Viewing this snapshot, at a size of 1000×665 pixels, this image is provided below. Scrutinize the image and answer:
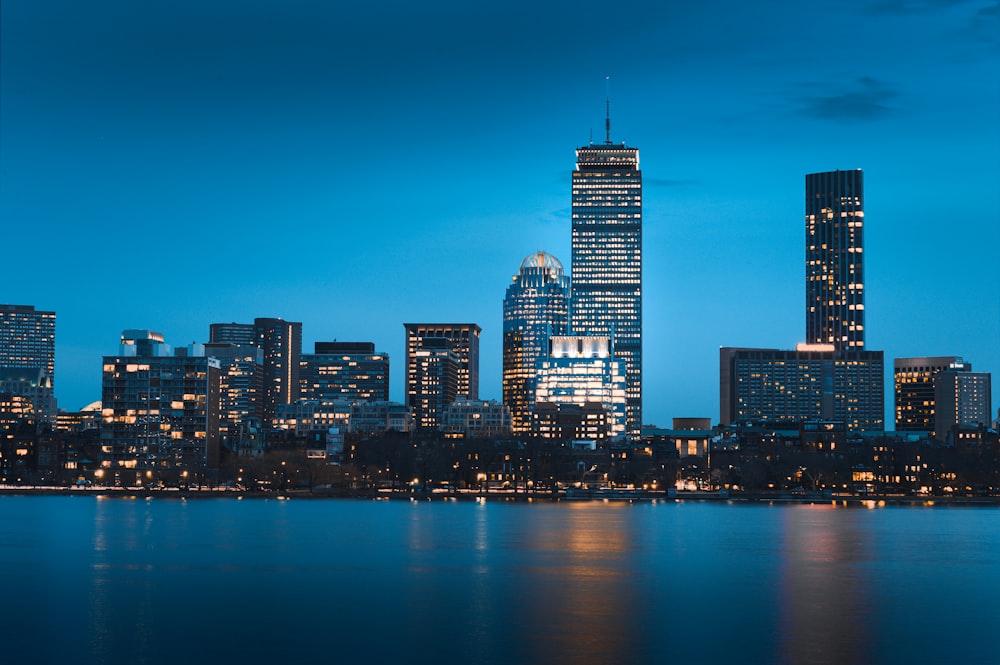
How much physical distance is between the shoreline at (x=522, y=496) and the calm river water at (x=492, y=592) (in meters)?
63.2

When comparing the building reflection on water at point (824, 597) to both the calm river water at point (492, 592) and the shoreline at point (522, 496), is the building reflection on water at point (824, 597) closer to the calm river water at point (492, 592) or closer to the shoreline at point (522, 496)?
the calm river water at point (492, 592)

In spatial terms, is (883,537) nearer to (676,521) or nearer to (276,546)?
(676,521)

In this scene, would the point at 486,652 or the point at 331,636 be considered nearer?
the point at 486,652

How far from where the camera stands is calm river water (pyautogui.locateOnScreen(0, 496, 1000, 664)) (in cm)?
4841

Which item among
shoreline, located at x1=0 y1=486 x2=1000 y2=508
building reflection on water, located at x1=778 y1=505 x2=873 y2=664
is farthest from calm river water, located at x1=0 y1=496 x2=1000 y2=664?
shoreline, located at x1=0 y1=486 x2=1000 y2=508

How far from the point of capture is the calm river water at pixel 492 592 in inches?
1906

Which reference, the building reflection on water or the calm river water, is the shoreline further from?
the building reflection on water

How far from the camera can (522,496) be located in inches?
7352

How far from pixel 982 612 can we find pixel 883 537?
43.9 m

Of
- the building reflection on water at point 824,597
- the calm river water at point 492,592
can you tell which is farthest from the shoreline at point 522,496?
the building reflection on water at point 824,597

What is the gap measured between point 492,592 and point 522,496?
12348 centimetres

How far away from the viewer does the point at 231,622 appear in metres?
53.8

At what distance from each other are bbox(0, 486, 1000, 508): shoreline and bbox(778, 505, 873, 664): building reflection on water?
72.6 m

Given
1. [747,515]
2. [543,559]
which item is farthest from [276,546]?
[747,515]
